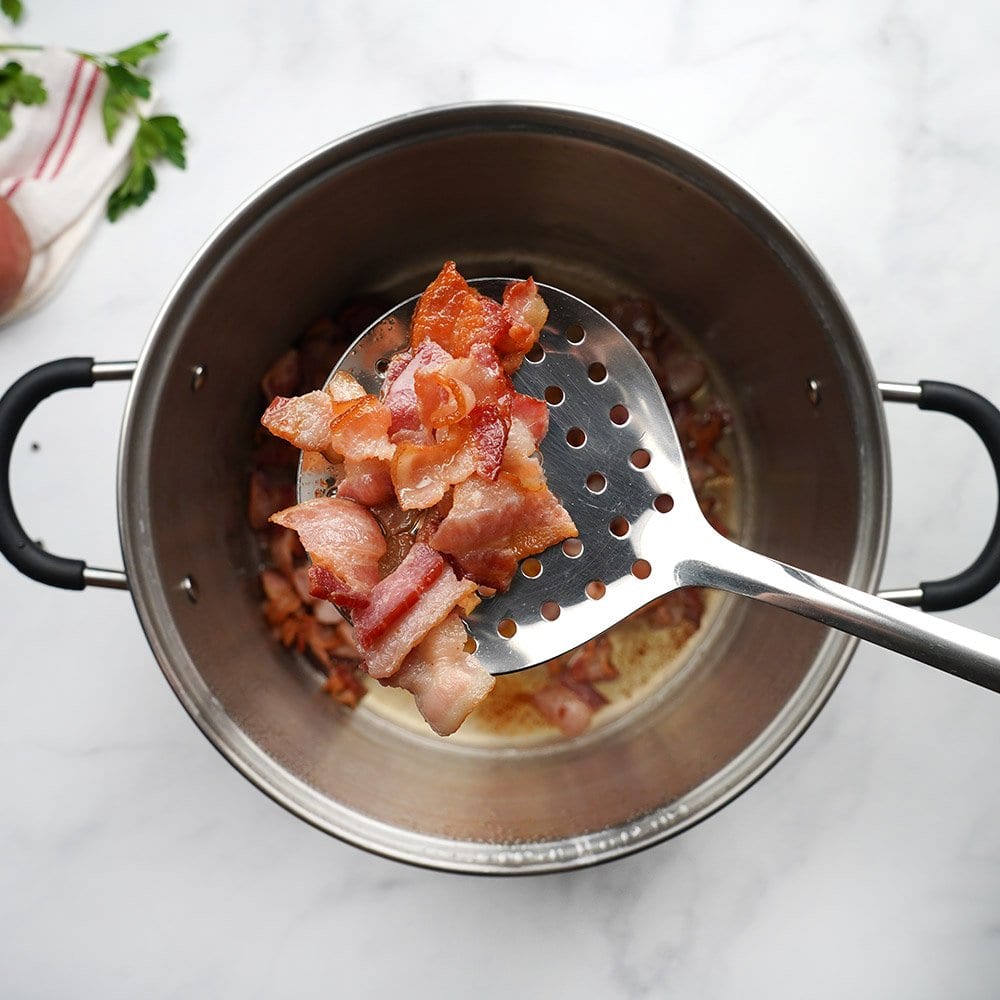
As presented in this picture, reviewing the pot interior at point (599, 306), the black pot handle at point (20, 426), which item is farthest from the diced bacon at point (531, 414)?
the black pot handle at point (20, 426)

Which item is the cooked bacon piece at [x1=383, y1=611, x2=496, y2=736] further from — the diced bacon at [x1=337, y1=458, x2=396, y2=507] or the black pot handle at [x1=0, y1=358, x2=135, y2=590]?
the black pot handle at [x1=0, y1=358, x2=135, y2=590]

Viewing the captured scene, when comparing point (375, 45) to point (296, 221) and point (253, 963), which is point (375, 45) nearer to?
point (296, 221)

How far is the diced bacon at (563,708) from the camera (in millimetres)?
1257

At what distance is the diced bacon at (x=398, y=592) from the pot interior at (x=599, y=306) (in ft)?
0.70

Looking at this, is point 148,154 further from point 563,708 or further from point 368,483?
point 563,708

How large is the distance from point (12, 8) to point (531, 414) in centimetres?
94

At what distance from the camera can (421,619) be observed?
0.95 m

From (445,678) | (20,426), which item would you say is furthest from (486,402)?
(20,426)

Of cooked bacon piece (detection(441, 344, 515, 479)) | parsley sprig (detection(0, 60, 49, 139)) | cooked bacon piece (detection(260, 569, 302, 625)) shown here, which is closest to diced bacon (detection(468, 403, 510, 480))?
cooked bacon piece (detection(441, 344, 515, 479))

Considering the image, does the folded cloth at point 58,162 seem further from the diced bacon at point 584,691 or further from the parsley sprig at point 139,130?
the diced bacon at point 584,691

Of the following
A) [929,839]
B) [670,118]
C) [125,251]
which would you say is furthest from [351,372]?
[929,839]

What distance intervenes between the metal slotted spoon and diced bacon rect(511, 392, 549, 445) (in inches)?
1.5

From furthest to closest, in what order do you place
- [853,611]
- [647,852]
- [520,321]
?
[647,852] < [520,321] < [853,611]

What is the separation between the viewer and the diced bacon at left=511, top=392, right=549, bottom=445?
1006 millimetres
